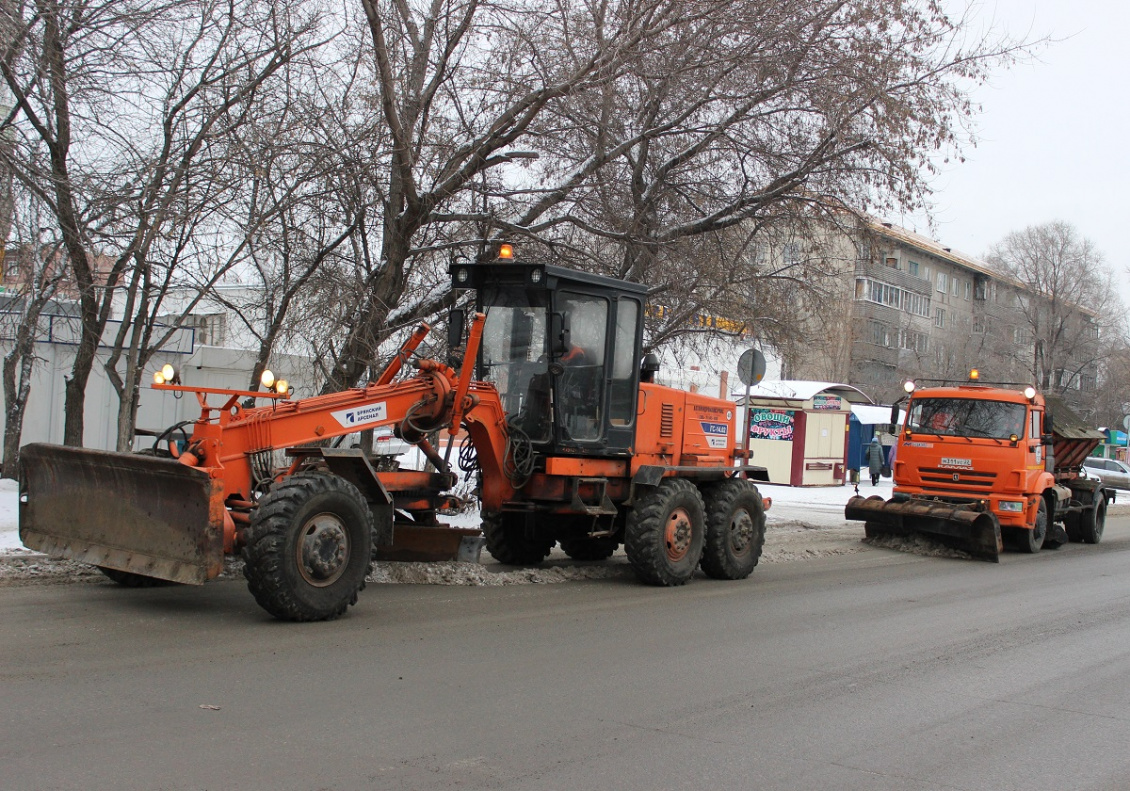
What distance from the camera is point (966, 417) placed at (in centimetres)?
1645

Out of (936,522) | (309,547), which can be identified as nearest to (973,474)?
(936,522)

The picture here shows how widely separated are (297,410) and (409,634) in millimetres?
1976

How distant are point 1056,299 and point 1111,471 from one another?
1623 cm

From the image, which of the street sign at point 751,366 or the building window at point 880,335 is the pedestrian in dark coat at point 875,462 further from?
the building window at point 880,335

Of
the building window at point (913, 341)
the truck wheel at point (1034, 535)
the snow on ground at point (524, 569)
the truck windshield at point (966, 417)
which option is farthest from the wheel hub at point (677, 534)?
the building window at point (913, 341)

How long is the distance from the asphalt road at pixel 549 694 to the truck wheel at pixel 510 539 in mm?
1487

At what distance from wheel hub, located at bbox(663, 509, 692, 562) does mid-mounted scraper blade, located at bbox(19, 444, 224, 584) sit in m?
4.79

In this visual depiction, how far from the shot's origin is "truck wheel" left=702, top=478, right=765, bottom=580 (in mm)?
11633

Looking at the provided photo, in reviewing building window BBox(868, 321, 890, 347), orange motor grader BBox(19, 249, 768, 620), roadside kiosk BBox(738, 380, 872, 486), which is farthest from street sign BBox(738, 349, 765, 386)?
building window BBox(868, 321, 890, 347)

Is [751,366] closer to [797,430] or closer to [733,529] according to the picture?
[733,529]

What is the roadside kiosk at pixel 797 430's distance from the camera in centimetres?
2894

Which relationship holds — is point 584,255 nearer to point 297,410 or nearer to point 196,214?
point 196,214

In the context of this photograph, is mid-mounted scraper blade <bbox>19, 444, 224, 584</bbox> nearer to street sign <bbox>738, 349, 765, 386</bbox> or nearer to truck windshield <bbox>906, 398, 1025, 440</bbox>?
street sign <bbox>738, 349, 765, 386</bbox>

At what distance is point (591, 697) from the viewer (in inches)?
254
